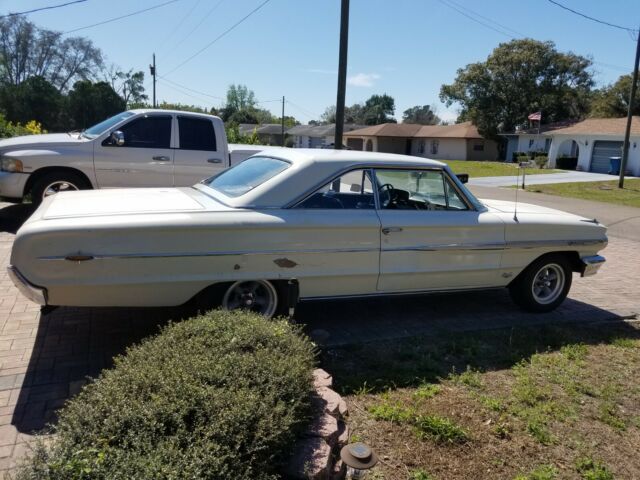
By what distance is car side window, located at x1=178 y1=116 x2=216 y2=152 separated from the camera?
871 cm

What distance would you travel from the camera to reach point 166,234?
12.7ft

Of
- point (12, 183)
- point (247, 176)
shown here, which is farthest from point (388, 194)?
point (12, 183)

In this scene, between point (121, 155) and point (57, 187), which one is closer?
point (57, 187)

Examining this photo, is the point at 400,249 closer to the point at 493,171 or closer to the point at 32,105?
the point at 493,171

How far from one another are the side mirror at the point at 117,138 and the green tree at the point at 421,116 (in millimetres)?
98250

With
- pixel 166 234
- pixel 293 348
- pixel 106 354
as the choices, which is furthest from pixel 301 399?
pixel 106 354

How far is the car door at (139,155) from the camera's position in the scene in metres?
8.23

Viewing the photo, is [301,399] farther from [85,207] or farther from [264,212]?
[85,207]

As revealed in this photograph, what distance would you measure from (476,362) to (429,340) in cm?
47

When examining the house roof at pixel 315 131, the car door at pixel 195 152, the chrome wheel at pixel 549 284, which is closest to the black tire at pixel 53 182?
the car door at pixel 195 152

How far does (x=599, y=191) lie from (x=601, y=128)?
55.5 feet

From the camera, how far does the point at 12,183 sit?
780cm

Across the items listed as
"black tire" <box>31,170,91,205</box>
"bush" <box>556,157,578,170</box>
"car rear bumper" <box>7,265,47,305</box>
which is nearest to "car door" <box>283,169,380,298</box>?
"car rear bumper" <box>7,265,47,305</box>

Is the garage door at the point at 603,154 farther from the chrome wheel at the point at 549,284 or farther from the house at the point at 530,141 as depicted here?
the chrome wheel at the point at 549,284
